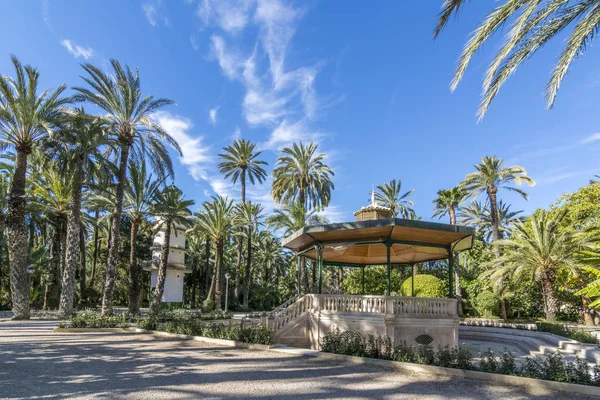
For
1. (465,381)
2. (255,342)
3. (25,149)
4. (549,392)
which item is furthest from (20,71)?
(549,392)

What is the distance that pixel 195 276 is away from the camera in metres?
54.7

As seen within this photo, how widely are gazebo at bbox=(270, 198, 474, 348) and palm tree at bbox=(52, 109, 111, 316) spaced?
43.1ft

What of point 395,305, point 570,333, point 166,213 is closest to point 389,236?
point 395,305

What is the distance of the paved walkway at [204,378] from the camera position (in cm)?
712

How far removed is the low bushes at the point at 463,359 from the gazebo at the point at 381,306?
2.14 ft

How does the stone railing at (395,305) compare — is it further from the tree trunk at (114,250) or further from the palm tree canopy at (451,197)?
the palm tree canopy at (451,197)

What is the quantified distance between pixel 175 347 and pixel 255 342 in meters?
2.65

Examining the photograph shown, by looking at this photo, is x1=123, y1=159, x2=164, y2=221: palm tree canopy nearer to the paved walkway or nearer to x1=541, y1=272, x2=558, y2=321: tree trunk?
the paved walkway

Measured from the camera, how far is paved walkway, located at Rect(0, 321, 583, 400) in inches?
280

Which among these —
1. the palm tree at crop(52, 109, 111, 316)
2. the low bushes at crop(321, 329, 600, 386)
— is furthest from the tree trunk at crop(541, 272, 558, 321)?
the palm tree at crop(52, 109, 111, 316)

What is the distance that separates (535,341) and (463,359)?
30.9ft

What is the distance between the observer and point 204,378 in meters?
8.19

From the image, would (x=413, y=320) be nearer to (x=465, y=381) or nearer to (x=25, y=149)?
(x=465, y=381)

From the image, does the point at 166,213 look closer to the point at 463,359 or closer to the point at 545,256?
the point at 463,359
